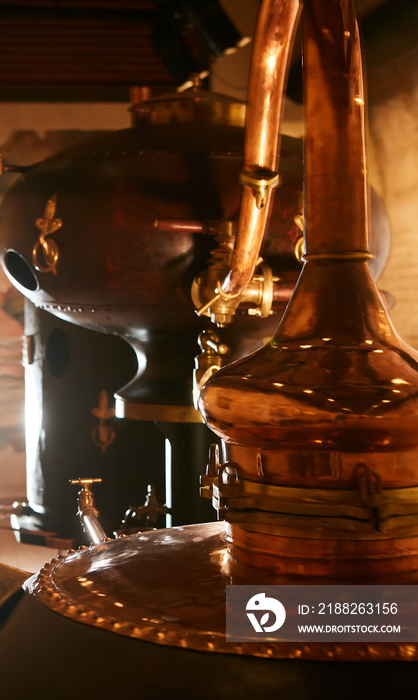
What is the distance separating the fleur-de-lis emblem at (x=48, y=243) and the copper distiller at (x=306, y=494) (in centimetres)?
128

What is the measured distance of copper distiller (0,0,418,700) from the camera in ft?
2.22

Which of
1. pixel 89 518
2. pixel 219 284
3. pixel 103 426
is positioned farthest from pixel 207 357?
pixel 103 426

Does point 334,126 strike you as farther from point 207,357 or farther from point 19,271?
point 19,271

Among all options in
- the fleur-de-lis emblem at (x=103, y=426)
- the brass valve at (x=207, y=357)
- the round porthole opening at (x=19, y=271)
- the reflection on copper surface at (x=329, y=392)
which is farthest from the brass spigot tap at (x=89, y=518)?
the fleur-de-lis emblem at (x=103, y=426)

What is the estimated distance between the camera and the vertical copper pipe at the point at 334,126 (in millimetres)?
868

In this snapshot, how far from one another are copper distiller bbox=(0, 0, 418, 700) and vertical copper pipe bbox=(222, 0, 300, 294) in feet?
0.07

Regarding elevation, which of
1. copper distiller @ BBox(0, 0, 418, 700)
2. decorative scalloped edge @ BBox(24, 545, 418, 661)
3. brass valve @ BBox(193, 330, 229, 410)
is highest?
brass valve @ BBox(193, 330, 229, 410)

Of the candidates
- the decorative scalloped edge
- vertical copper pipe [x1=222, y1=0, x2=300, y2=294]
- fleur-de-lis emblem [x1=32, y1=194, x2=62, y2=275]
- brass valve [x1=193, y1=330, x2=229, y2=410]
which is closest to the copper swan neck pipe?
vertical copper pipe [x1=222, y1=0, x2=300, y2=294]

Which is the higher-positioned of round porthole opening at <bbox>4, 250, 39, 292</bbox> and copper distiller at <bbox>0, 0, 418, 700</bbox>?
round porthole opening at <bbox>4, 250, 39, 292</bbox>

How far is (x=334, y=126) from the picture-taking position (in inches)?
34.1

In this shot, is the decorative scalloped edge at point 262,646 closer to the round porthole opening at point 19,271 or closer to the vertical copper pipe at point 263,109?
the vertical copper pipe at point 263,109

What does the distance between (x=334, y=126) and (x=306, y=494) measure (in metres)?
0.39

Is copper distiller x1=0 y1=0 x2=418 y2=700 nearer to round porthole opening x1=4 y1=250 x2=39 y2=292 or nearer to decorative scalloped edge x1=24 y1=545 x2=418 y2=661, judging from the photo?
decorative scalloped edge x1=24 y1=545 x2=418 y2=661

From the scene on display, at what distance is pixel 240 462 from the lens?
85 cm
